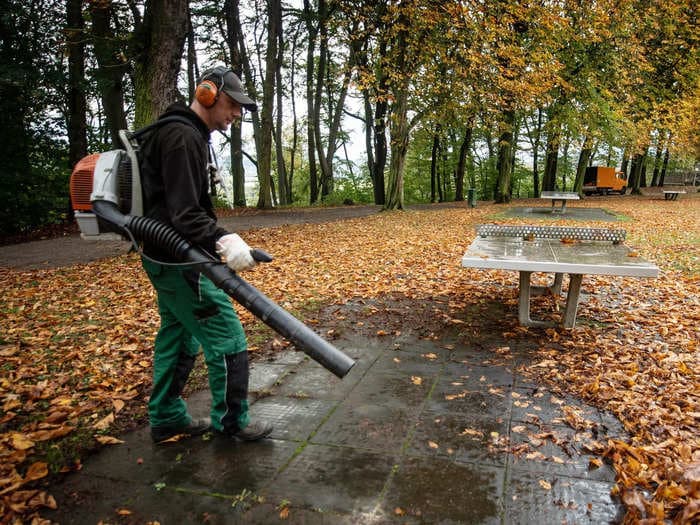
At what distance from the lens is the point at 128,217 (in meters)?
2.47

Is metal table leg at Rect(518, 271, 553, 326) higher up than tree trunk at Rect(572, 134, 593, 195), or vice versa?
tree trunk at Rect(572, 134, 593, 195)

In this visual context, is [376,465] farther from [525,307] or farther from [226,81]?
[525,307]

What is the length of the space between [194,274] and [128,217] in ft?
1.43

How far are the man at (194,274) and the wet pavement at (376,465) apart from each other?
0.19 meters

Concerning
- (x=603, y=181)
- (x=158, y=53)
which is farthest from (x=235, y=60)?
(x=603, y=181)

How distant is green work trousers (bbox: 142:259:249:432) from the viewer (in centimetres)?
271

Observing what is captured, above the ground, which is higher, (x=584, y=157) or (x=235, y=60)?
(x=235, y=60)

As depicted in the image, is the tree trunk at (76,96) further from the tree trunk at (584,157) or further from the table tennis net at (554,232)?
the tree trunk at (584,157)

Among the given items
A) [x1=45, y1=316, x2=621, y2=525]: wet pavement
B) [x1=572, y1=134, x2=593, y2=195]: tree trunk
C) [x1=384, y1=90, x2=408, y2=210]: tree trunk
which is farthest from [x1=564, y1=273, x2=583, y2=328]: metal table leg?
[x1=572, y1=134, x2=593, y2=195]: tree trunk

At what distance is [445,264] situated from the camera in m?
8.45

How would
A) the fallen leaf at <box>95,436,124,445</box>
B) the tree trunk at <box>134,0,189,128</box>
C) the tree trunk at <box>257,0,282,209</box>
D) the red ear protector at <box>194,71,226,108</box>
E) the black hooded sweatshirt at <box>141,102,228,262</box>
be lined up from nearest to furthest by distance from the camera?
1. the black hooded sweatshirt at <box>141,102,228,262</box>
2. the red ear protector at <box>194,71,226,108</box>
3. the fallen leaf at <box>95,436,124,445</box>
4. the tree trunk at <box>134,0,189,128</box>
5. the tree trunk at <box>257,0,282,209</box>

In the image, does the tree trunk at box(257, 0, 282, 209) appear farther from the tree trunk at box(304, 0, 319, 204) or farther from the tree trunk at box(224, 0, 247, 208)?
the tree trunk at box(304, 0, 319, 204)

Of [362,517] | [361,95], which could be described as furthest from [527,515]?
[361,95]

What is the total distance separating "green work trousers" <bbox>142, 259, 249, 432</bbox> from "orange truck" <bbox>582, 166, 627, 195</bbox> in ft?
113
